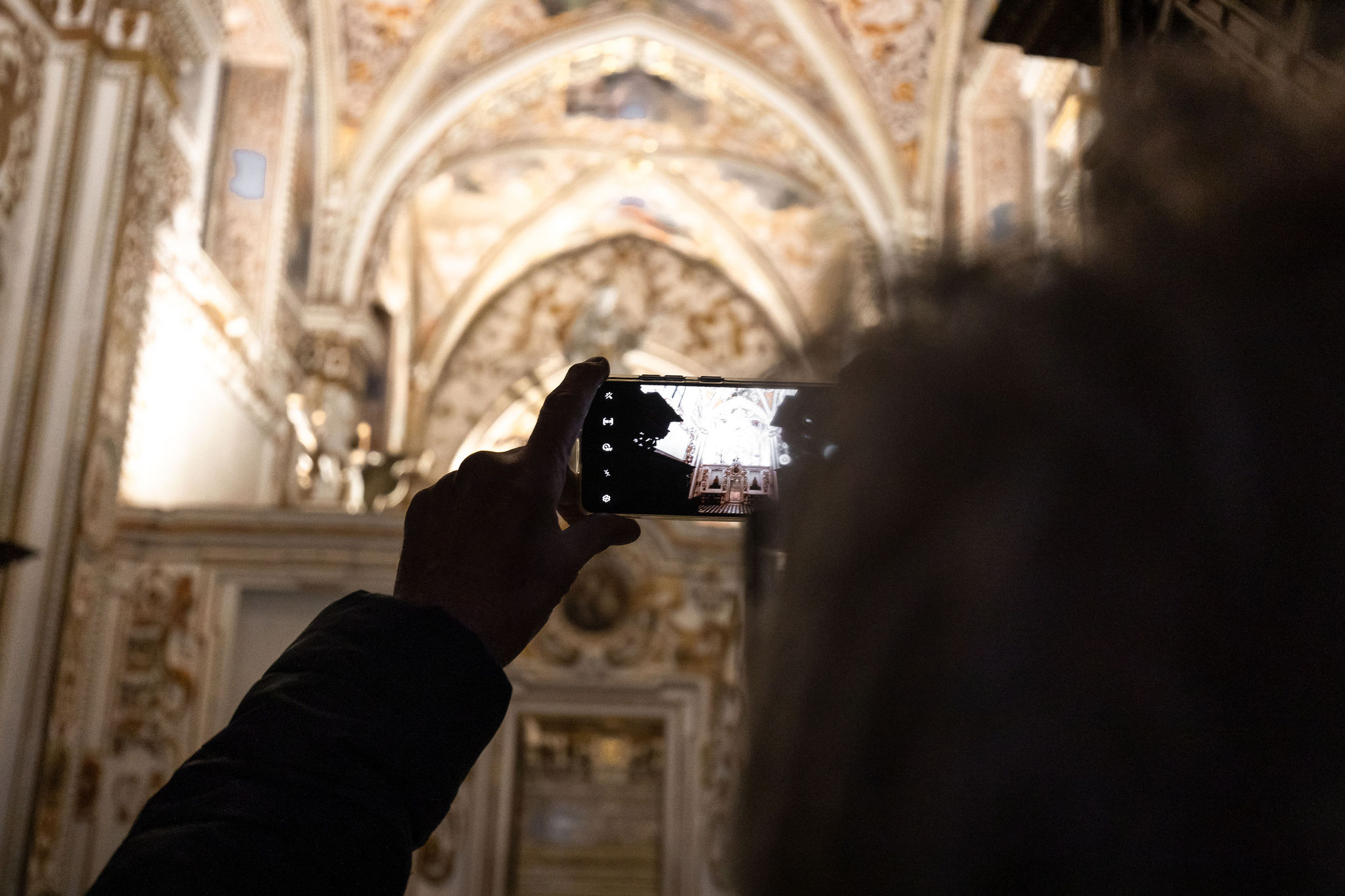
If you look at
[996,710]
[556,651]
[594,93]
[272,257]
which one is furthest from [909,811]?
[594,93]

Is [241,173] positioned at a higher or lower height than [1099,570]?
higher

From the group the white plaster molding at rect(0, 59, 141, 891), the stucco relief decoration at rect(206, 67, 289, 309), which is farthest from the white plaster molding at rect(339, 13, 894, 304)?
the white plaster molding at rect(0, 59, 141, 891)

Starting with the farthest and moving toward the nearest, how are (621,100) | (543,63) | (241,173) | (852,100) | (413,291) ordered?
1. (413,291)
2. (621,100)
3. (543,63)
4. (852,100)
5. (241,173)

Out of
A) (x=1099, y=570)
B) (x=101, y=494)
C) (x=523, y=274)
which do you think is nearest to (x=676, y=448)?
(x=1099, y=570)

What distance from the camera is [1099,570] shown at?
0.40m

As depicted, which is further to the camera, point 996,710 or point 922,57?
point 922,57

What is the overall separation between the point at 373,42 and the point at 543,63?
1.64 meters

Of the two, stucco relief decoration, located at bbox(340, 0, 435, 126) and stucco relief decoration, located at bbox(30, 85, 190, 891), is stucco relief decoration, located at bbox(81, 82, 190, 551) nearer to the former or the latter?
stucco relief decoration, located at bbox(30, 85, 190, 891)

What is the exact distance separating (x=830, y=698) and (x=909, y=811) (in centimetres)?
5

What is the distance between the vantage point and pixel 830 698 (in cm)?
42

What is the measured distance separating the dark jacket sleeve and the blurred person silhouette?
0.93 feet

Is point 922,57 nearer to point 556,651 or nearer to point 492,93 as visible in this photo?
point 492,93

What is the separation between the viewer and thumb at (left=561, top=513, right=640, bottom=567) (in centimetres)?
91

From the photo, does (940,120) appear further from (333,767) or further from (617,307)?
(333,767)
